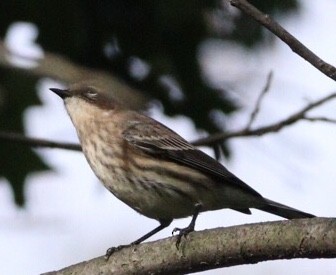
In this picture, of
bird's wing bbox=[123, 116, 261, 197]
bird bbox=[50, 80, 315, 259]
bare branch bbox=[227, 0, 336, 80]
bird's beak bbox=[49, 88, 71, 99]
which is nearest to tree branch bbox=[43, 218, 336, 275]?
bare branch bbox=[227, 0, 336, 80]

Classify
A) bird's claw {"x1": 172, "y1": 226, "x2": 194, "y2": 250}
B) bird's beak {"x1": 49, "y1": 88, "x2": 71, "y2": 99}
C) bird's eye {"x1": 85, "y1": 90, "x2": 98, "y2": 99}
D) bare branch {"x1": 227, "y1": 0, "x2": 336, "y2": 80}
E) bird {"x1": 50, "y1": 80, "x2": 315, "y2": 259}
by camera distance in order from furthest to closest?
bird's eye {"x1": 85, "y1": 90, "x2": 98, "y2": 99} → bird's beak {"x1": 49, "y1": 88, "x2": 71, "y2": 99} → bird {"x1": 50, "y1": 80, "x2": 315, "y2": 259} → bird's claw {"x1": 172, "y1": 226, "x2": 194, "y2": 250} → bare branch {"x1": 227, "y1": 0, "x2": 336, "y2": 80}

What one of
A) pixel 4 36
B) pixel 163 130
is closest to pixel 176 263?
pixel 163 130

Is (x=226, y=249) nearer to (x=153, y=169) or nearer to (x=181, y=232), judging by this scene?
(x=181, y=232)

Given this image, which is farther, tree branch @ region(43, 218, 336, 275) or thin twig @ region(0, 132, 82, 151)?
thin twig @ region(0, 132, 82, 151)

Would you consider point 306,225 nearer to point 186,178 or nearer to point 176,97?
point 186,178

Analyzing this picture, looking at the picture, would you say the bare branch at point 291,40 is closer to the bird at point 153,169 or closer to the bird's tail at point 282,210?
the bird at point 153,169

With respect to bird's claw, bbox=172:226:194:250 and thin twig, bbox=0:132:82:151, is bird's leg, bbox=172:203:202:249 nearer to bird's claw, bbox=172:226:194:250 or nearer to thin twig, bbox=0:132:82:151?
bird's claw, bbox=172:226:194:250
